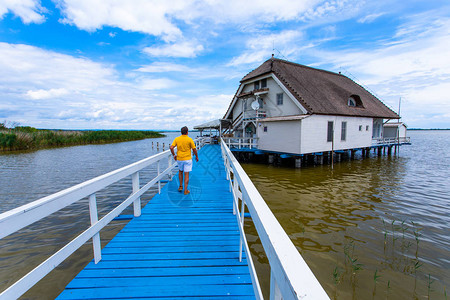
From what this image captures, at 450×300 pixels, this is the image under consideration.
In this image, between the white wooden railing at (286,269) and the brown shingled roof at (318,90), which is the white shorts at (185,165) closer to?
the white wooden railing at (286,269)

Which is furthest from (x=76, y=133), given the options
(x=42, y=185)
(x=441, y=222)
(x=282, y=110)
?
(x=441, y=222)

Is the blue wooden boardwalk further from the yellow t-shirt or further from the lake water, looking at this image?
the lake water

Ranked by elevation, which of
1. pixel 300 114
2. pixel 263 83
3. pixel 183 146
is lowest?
pixel 183 146

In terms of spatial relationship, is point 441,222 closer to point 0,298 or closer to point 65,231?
point 0,298

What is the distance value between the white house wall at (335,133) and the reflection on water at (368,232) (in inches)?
178

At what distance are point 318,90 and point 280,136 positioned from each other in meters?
7.00

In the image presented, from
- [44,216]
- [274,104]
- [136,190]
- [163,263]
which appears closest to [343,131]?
[274,104]

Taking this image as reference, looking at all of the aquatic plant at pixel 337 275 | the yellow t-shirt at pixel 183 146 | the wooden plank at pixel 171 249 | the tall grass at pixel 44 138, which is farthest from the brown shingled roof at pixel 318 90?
the tall grass at pixel 44 138

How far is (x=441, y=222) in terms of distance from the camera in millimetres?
7699

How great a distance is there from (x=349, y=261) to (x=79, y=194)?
6.08m

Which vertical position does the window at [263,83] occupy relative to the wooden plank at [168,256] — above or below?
above

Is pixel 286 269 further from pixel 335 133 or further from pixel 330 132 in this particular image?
pixel 335 133

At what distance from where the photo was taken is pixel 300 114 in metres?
17.9

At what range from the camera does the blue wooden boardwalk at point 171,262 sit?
2.61m
